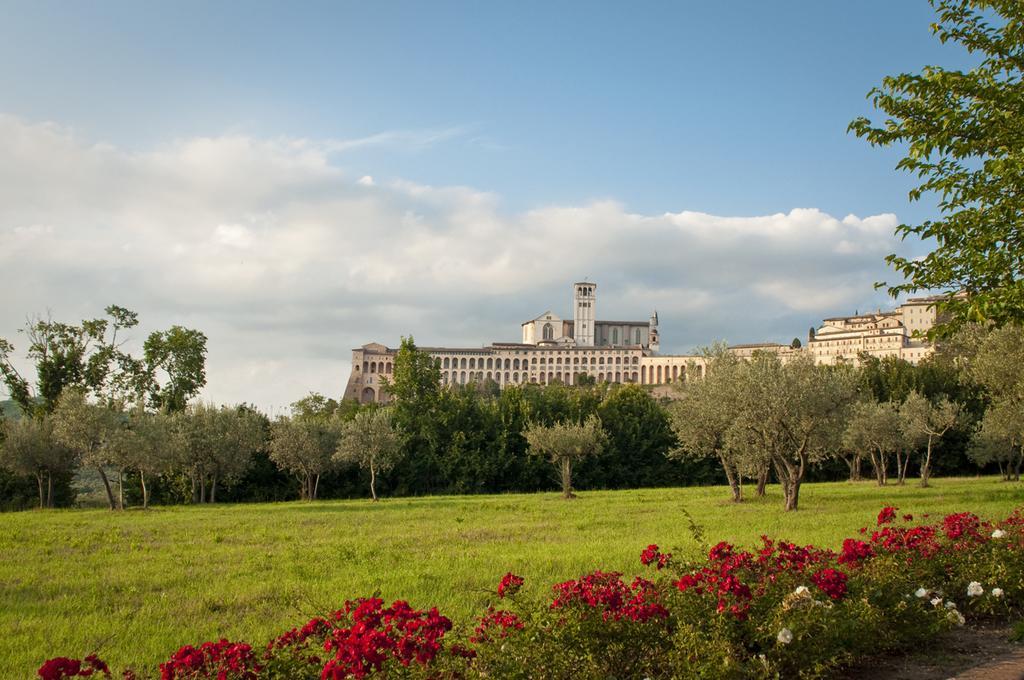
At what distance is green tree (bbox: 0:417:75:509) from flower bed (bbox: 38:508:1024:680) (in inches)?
1652

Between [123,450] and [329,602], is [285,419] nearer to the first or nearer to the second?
[123,450]

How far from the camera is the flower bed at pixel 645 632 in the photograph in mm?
5938

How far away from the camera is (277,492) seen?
5191cm

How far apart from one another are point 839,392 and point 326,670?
26552 millimetres

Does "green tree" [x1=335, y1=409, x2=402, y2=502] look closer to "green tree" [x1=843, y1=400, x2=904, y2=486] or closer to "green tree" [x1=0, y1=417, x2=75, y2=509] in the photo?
"green tree" [x1=0, y1=417, x2=75, y2=509]

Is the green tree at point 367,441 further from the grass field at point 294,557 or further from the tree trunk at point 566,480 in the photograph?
the grass field at point 294,557

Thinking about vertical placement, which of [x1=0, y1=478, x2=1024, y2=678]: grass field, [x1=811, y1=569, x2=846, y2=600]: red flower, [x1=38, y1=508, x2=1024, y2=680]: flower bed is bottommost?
[x1=0, y1=478, x2=1024, y2=678]: grass field

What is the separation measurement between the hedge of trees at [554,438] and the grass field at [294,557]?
3.91m

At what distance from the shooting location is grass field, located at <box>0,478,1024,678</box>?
1072cm

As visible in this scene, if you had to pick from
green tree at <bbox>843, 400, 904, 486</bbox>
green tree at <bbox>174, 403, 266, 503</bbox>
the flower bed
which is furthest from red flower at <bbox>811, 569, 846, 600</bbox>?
green tree at <bbox>174, 403, 266, 503</bbox>

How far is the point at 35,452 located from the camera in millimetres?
43500

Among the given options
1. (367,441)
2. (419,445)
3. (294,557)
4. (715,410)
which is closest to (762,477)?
(715,410)

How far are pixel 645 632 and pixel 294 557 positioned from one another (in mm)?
12684

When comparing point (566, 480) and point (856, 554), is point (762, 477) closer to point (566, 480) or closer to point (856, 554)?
point (566, 480)
